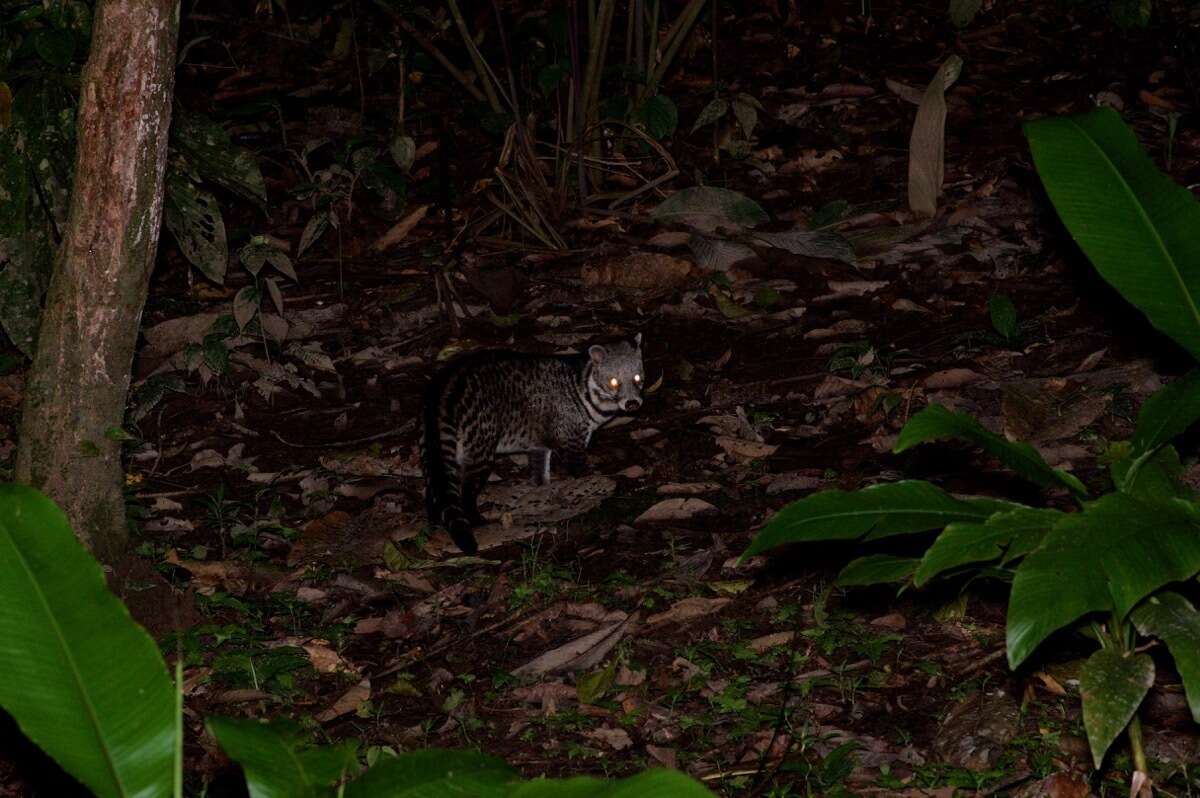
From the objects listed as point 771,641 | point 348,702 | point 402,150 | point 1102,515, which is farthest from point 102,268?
point 402,150

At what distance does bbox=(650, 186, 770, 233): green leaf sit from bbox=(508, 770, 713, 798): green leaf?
22.6 feet

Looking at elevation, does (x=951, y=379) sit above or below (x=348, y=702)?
above

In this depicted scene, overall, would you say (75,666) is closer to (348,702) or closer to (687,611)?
(348,702)

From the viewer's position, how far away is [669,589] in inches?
226

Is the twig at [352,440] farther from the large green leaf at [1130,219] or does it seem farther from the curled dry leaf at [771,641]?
the large green leaf at [1130,219]

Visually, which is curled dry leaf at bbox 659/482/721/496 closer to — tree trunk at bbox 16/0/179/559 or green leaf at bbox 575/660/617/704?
green leaf at bbox 575/660/617/704

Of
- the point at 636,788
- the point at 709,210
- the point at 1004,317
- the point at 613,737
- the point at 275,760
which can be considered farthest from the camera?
the point at 709,210

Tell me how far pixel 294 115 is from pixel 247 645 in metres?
7.20

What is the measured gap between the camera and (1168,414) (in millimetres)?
4148

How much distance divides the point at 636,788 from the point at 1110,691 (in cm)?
158

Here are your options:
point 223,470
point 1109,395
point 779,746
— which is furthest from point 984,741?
point 223,470

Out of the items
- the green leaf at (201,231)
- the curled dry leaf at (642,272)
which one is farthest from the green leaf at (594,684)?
the curled dry leaf at (642,272)

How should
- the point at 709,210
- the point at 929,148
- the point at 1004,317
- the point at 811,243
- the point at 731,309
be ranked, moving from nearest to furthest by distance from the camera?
the point at 1004,317, the point at 731,309, the point at 811,243, the point at 929,148, the point at 709,210

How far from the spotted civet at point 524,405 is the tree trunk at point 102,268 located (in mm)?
1760
